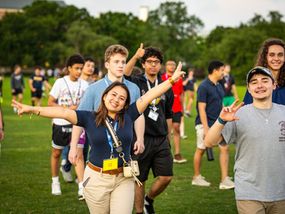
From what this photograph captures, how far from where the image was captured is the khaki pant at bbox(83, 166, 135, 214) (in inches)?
200

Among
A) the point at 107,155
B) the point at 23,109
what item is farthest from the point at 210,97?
the point at 23,109

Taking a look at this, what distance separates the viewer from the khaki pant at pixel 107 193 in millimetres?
5082

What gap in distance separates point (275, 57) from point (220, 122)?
155 centimetres

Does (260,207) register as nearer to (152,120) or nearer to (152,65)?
(152,120)

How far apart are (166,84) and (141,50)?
1462 mm

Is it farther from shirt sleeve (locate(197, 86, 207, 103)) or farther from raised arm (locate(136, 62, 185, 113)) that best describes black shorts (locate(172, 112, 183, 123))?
raised arm (locate(136, 62, 185, 113))

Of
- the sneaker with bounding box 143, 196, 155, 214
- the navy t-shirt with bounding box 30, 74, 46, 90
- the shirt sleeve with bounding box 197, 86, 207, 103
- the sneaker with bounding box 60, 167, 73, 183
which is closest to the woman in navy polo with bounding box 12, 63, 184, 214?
the sneaker with bounding box 143, 196, 155, 214

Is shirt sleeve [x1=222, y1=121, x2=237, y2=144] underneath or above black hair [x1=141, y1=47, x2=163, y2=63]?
Answer: underneath

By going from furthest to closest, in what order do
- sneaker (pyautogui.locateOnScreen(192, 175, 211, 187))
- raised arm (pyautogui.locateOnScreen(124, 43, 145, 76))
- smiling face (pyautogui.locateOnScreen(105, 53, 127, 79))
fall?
1. sneaker (pyautogui.locateOnScreen(192, 175, 211, 187))
2. raised arm (pyautogui.locateOnScreen(124, 43, 145, 76))
3. smiling face (pyautogui.locateOnScreen(105, 53, 127, 79))

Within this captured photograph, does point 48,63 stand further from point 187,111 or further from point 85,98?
point 85,98

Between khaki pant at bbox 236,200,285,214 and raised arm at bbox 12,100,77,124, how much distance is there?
175 centimetres

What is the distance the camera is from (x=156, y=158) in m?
7.24

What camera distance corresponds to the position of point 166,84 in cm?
533

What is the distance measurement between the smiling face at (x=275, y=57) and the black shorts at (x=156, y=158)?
7.12 ft
